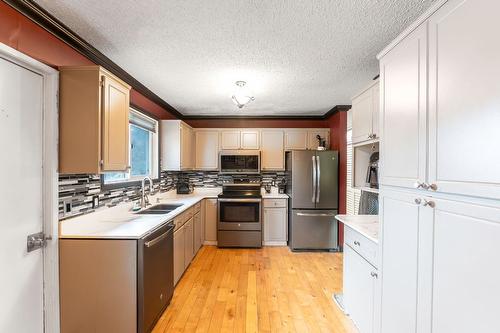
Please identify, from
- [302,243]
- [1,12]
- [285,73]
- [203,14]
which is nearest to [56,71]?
[1,12]

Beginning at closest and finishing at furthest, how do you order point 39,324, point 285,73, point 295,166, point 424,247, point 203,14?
point 424,247
point 203,14
point 39,324
point 285,73
point 295,166

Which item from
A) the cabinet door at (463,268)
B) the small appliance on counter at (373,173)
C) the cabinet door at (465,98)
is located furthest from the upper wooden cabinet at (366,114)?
the cabinet door at (463,268)

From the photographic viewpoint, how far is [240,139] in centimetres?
467

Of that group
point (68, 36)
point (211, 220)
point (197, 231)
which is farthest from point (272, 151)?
point (68, 36)

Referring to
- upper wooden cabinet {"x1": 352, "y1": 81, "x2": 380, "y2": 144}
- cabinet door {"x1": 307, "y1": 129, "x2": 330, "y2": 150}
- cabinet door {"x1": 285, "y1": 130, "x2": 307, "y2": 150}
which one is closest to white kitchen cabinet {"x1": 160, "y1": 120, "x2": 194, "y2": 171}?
cabinet door {"x1": 285, "y1": 130, "x2": 307, "y2": 150}

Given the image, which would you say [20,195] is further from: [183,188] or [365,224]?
[183,188]

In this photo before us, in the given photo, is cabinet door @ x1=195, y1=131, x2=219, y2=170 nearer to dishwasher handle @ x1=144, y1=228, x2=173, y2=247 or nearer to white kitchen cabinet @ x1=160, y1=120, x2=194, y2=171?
white kitchen cabinet @ x1=160, y1=120, x2=194, y2=171

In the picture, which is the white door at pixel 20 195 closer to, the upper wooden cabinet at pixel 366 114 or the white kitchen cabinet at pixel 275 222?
the upper wooden cabinet at pixel 366 114

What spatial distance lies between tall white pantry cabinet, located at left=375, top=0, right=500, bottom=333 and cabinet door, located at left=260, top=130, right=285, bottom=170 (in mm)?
3125

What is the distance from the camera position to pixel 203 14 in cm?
161

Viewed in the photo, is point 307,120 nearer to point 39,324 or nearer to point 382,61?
point 382,61

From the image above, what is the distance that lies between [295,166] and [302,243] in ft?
4.25

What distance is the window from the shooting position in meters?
3.01

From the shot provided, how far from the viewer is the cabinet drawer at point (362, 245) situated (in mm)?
1768
